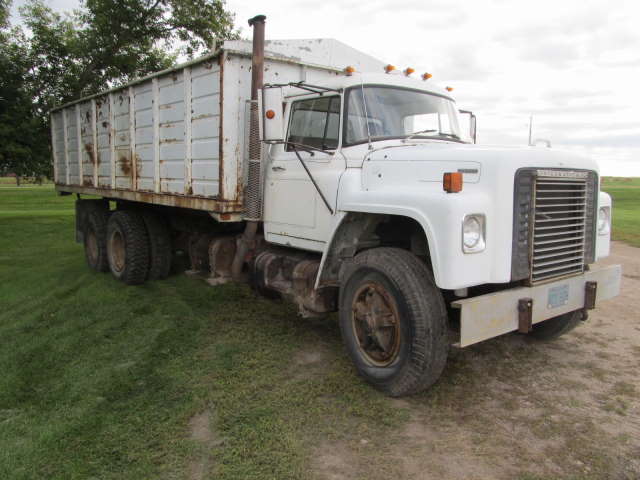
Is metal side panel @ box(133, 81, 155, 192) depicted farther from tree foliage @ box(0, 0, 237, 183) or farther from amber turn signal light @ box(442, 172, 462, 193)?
tree foliage @ box(0, 0, 237, 183)

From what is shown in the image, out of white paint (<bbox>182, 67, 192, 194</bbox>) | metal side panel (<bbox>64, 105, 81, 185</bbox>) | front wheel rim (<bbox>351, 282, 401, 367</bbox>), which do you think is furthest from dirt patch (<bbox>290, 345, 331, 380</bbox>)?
metal side panel (<bbox>64, 105, 81, 185</bbox>)

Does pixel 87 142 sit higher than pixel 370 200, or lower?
higher

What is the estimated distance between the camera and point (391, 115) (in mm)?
4781

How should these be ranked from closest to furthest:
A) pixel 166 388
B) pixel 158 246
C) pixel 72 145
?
1. pixel 166 388
2. pixel 158 246
3. pixel 72 145

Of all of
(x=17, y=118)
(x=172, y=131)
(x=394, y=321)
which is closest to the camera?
(x=394, y=321)

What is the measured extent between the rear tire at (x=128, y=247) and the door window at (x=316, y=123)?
3.39 m

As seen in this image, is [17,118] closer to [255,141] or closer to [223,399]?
[255,141]

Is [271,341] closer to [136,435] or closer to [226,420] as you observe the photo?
[226,420]

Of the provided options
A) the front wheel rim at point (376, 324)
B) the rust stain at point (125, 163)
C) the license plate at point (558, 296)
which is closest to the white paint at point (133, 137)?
the rust stain at point (125, 163)

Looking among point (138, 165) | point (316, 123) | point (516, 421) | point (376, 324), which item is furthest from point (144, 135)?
point (516, 421)

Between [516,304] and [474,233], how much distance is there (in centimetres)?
65

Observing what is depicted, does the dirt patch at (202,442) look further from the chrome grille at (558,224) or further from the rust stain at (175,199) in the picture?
the chrome grille at (558,224)

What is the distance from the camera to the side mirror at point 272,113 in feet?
14.7

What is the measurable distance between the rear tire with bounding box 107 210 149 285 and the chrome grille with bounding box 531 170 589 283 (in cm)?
555
